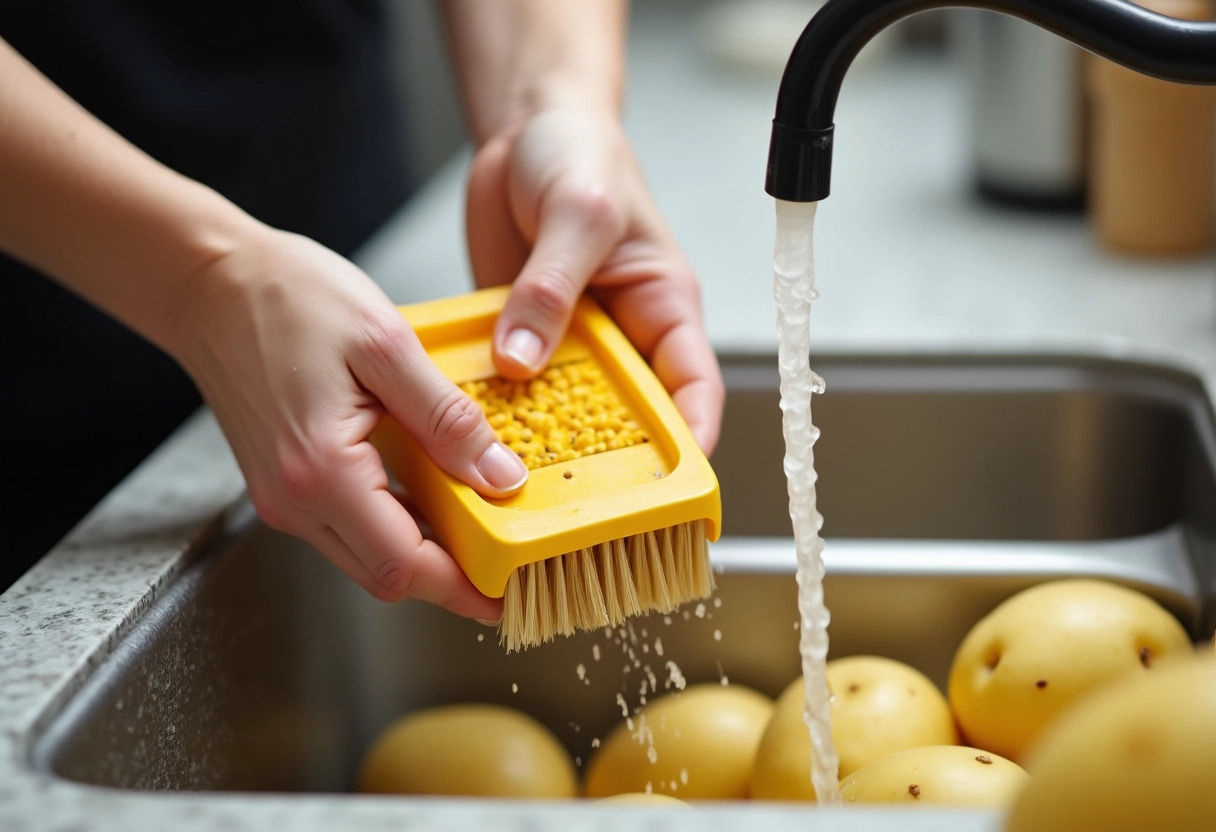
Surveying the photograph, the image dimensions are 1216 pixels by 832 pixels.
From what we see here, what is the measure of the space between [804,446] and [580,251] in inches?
8.3

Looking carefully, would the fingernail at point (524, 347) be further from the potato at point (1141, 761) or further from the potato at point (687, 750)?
the potato at point (1141, 761)

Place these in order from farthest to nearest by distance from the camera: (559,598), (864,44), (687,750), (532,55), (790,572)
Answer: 1. (532,55)
2. (790,572)
3. (687,750)
4. (559,598)
5. (864,44)

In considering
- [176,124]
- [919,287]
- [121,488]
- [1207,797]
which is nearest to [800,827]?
[1207,797]

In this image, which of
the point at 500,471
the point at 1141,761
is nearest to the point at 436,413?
the point at 500,471

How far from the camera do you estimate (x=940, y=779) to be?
54 centimetres

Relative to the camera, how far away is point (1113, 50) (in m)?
0.47

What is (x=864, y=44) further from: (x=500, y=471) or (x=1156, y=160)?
(x=1156, y=160)

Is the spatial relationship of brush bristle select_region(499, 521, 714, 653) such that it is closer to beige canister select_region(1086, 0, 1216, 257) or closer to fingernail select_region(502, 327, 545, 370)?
fingernail select_region(502, 327, 545, 370)

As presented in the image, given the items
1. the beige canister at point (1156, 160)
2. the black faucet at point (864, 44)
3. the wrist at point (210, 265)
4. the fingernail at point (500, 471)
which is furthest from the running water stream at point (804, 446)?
the beige canister at point (1156, 160)

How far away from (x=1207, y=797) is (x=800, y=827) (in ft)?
0.46

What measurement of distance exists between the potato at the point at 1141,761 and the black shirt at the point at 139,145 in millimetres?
762

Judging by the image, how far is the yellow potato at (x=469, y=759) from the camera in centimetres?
70

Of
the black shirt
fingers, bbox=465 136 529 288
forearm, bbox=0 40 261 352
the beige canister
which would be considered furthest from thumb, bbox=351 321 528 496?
the beige canister

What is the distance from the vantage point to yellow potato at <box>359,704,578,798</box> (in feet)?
2.31
